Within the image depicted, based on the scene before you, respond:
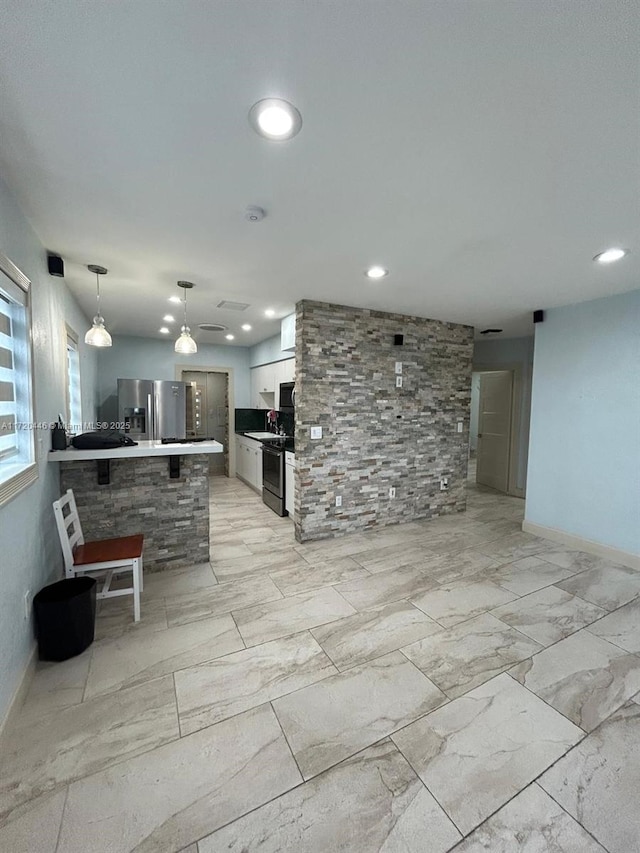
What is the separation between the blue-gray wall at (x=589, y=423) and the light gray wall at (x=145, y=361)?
5106 millimetres

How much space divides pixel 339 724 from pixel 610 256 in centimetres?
333

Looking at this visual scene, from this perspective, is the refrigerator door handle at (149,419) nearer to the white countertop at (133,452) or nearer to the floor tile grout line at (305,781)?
the white countertop at (133,452)

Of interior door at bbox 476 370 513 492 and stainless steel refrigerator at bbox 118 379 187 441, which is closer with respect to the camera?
stainless steel refrigerator at bbox 118 379 187 441

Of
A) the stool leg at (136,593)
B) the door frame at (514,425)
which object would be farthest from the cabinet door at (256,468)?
the door frame at (514,425)

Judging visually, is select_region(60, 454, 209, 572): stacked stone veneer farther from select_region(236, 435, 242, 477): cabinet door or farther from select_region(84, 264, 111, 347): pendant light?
select_region(236, 435, 242, 477): cabinet door

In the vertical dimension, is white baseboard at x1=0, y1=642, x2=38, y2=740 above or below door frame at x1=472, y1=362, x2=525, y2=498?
below

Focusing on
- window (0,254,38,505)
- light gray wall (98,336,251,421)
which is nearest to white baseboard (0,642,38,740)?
window (0,254,38,505)

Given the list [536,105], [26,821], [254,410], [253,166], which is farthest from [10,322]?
[254,410]

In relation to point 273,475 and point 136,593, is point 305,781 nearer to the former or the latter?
point 136,593

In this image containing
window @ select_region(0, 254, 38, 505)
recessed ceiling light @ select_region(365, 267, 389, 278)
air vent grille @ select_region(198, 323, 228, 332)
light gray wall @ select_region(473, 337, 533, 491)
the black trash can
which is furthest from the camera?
light gray wall @ select_region(473, 337, 533, 491)

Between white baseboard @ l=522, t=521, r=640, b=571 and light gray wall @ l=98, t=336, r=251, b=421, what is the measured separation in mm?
5304

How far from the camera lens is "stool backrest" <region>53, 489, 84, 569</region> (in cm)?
220

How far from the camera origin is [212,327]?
17.0ft

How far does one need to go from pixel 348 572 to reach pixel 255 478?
3.07 meters
